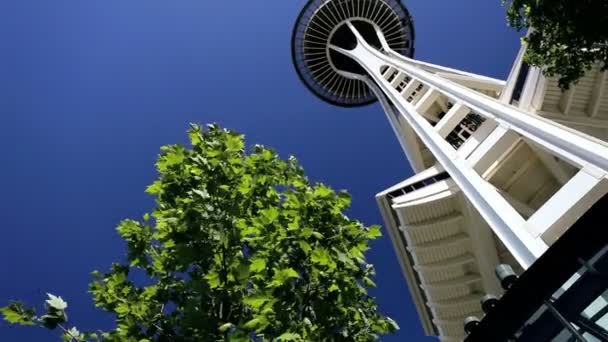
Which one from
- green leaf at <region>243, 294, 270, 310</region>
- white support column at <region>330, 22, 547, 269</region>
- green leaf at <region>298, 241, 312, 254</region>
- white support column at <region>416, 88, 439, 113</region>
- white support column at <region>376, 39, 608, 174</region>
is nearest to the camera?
green leaf at <region>243, 294, 270, 310</region>

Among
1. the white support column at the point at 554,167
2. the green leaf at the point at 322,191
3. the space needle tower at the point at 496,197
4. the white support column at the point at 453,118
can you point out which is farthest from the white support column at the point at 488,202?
the green leaf at the point at 322,191

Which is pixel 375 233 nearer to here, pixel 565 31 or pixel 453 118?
pixel 565 31

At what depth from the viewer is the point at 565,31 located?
39.2ft

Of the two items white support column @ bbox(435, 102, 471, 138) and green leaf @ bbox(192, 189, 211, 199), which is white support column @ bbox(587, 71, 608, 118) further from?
green leaf @ bbox(192, 189, 211, 199)

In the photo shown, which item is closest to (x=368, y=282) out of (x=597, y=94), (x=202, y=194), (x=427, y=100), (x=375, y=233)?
(x=375, y=233)

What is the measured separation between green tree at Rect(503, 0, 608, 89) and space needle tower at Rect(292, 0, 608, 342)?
1.63 metres

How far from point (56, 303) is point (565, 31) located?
12688 millimetres

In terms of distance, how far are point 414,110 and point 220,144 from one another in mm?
18408

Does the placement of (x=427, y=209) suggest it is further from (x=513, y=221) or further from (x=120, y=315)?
(x=120, y=315)

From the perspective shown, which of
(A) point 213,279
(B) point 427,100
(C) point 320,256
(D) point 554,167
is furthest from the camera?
(B) point 427,100

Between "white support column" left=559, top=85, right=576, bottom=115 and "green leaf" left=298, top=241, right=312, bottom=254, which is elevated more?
"white support column" left=559, top=85, right=576, bottom=115

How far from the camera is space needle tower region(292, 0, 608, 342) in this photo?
5.01m

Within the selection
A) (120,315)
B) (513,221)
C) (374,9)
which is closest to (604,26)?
(513,221)

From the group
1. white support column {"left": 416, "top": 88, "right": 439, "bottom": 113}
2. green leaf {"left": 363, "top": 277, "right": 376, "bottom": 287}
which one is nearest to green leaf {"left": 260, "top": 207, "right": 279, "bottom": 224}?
green leaf {"left": 363, "top": 277, "right": 376, "bottom": 287}
